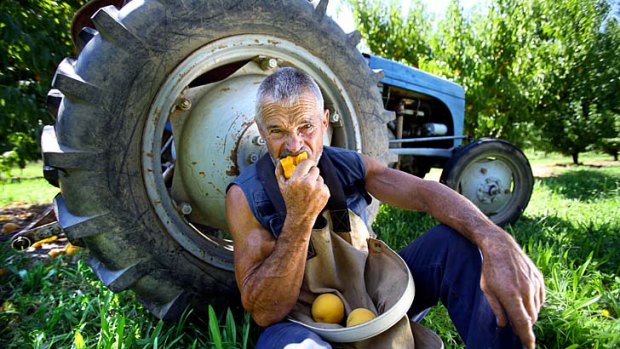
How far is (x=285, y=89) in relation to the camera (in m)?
1.49

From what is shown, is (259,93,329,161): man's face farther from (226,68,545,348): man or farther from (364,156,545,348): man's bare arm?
(364,156,545,348): man's bare arm

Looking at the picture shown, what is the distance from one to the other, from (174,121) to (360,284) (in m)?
1.15

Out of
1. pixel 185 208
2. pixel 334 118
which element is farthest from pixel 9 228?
pixel 334 118

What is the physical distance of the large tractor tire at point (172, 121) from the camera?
1.59 m

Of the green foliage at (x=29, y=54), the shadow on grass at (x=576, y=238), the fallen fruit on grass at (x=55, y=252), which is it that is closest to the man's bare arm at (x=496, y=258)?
the shadow on grass at (x=576, y=238)

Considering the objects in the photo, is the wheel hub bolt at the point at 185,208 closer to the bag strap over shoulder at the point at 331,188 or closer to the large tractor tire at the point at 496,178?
the bag strap over shoulder at the point at 331,188

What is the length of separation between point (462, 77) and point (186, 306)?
276 inches

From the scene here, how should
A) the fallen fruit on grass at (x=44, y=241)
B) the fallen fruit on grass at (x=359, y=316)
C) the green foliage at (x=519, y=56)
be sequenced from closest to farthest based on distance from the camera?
the fallen fruit on grass at (x=359, y=316)
the fallen fruit on grass at (x=44, y=241)
the green foliage at (x=519, y=56)

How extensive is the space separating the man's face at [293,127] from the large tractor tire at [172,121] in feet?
1.54

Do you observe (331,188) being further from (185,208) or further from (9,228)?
(9,228)

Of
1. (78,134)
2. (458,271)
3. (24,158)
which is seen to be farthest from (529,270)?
(24,158)

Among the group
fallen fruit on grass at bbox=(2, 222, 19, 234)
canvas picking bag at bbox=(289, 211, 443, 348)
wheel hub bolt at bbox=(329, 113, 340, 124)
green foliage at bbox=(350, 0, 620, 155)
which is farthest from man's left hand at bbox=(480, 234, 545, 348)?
green foliage at bbox=(350, 0, 620, 155)

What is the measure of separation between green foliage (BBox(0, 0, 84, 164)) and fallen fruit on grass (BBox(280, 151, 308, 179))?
2741 mm

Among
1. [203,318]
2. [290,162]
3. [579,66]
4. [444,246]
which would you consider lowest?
[203,318]
